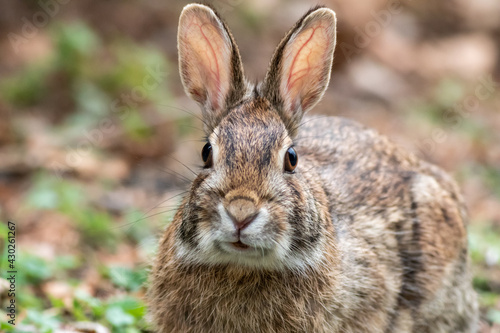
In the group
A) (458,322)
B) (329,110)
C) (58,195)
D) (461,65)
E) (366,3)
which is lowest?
(458,322)

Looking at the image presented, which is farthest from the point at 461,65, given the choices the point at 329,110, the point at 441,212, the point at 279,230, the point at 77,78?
the point at 279,230

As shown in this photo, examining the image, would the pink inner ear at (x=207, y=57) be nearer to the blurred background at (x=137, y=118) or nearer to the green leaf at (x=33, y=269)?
the blurred background at (x=137, y=118)

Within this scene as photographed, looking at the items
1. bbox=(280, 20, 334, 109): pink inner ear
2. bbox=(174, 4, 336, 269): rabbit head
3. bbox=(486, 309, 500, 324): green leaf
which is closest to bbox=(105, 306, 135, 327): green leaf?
bbox=(174, 4, 336, 269): rabbit head

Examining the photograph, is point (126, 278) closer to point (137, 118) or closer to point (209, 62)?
point (209, 62)

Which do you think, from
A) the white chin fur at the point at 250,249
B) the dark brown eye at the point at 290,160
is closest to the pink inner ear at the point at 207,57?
the dark brown eye at the point at 290,160

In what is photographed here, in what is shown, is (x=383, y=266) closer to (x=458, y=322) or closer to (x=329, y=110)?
(x=458, y=322)

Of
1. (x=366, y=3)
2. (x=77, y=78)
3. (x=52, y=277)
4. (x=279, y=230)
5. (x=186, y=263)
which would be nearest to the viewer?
(x=279, y=230)

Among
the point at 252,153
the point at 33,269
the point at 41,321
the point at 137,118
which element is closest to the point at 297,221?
the point at 252,153
